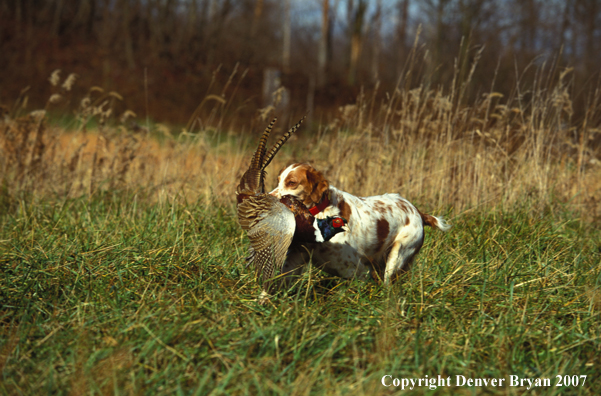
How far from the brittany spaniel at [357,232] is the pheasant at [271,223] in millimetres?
125

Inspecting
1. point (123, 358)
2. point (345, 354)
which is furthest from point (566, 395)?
point (123, 358)

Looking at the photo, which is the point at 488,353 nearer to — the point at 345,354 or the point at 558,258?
the point at 345,354

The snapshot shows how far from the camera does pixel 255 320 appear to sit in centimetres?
238

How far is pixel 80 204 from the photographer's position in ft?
14.4

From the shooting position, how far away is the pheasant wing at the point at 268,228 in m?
2.47

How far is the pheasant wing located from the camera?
8.10 feet

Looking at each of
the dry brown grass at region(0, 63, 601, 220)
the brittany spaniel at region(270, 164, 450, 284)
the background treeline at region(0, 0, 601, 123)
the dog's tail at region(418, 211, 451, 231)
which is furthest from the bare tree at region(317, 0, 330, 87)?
the brittany spaniel at region(270, 164, 450, 284)

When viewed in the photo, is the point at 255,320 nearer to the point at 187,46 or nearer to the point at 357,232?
the point at 357,232

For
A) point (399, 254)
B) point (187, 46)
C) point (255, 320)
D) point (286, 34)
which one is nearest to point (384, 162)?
point (399, 254)

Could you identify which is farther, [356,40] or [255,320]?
[356,40]

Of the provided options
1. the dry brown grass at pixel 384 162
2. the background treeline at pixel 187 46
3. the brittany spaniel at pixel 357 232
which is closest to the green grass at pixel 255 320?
the brittany spaniel at pixel 357 232

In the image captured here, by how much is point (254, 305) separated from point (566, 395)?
1355 mm

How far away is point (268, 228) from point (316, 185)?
548mm

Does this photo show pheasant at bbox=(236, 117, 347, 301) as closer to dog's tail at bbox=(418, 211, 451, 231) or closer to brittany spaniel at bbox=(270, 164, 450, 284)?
brittany spaniel at bbox=(270, 164, 450, 284)
